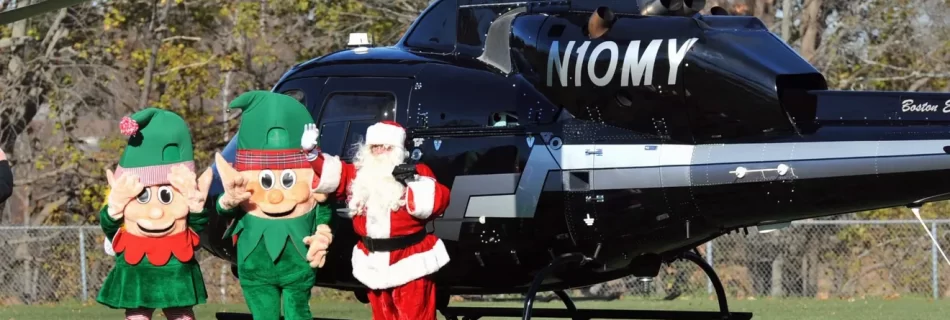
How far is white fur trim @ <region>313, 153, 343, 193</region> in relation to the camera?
807 cm

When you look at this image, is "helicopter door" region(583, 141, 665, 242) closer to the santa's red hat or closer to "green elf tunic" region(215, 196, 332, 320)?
the santa's red hat

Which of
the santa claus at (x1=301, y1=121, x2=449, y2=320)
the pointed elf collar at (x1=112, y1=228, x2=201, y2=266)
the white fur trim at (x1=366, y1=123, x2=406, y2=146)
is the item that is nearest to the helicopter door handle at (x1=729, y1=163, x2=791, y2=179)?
the santa claus at (x1=301, y1=121, x2=449, y2=320)

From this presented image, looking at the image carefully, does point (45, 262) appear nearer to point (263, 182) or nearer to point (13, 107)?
point (13, 107)

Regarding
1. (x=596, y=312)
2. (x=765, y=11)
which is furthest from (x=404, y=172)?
(x=765, y=11)

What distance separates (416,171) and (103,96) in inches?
722

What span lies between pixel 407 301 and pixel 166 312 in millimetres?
1545

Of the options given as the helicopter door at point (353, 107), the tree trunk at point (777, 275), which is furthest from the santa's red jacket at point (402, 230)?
the tree trunk at point (777, 275)

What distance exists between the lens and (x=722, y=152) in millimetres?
7715

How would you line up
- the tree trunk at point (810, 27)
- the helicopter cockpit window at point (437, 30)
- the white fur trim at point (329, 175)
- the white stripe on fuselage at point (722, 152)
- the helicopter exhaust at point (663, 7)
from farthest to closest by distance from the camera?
the tree trunk at point (810, 27), the helicopter cockpit window at point (437, 30), the helicopter exhaust at point (663, 7), the white fur trim at point (329, 175), the white stripe on fuselage at point (722, 152)

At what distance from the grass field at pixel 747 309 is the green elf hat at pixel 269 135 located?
6.73 metres

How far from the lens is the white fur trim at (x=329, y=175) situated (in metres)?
8.07

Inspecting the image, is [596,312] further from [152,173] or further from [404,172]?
[152,173]

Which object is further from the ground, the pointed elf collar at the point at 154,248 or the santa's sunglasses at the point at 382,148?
the santa's sunglasses at the point at 382,148

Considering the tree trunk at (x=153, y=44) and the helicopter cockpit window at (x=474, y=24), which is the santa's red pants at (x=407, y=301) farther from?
the tree trunk at (x=153, y=44)
